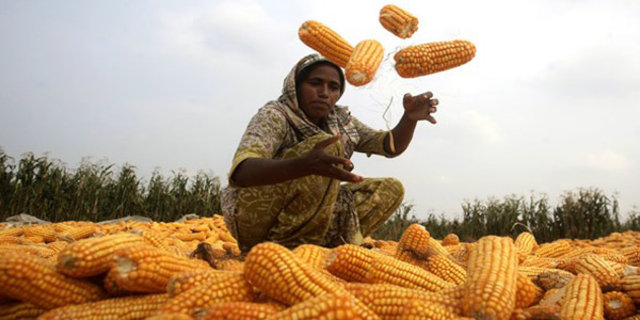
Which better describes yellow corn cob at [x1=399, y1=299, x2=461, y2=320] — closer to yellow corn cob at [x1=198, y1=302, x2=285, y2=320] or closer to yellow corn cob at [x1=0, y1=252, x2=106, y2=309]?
yellow corn cob at [x1=198, y1=302, x2=285, y2=320]

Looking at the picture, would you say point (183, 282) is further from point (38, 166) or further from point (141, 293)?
point (38, 166)

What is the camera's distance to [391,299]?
1.82 metres

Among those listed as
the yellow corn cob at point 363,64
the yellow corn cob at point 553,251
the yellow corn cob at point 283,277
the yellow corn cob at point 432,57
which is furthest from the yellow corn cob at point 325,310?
the yellow corn cob at point 553,251

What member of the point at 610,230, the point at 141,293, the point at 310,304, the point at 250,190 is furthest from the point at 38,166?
the point at 610,230

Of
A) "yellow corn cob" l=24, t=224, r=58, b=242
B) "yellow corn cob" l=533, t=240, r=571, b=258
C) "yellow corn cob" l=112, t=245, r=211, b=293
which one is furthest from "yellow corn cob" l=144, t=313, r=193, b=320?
"yellow corn cob" l=24, t=224, r=58, b=242

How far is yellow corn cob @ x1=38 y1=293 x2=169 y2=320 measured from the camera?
1.81 metres

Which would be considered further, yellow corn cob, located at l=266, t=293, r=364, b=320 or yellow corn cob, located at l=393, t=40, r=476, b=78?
yellow corn cob, located at l=393, t=40, r=476, b=78

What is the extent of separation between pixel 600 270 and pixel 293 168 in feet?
6.41

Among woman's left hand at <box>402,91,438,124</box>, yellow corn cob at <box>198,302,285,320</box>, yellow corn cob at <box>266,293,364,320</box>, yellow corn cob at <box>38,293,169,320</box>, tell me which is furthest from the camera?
woman's left hand at <box>402,91,438,124</box>

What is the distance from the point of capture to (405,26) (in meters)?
Result: 4.37

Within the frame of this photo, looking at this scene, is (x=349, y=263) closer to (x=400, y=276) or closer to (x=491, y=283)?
(x=400, y=276)

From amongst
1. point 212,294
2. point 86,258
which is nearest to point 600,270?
point 212,294

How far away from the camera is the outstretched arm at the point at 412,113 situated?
424 centimetres

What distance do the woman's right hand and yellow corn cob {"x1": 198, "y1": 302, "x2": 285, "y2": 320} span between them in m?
1.31
